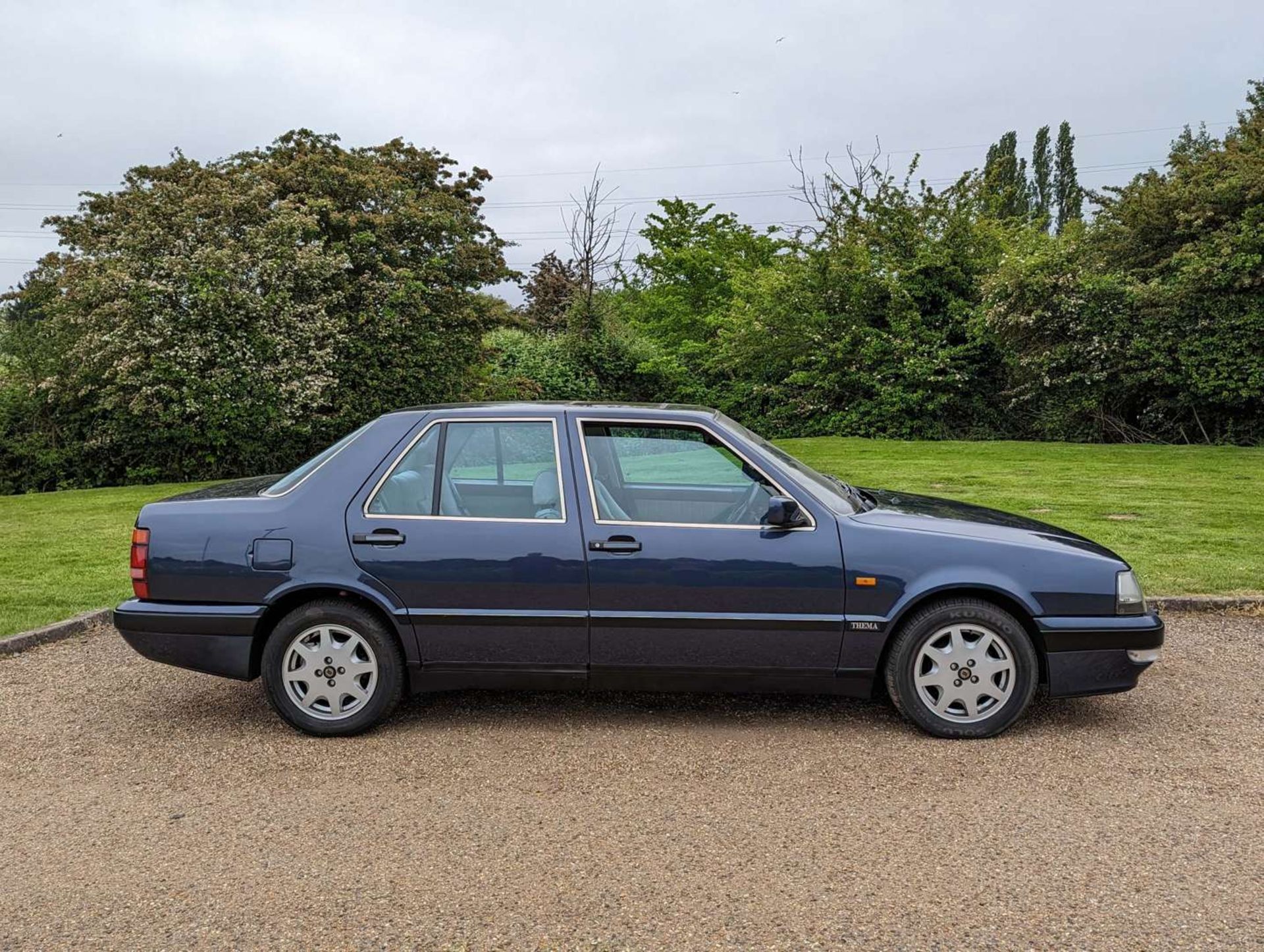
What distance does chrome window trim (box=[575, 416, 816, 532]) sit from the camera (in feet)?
14.5

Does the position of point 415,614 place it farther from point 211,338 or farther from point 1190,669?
point 211,338

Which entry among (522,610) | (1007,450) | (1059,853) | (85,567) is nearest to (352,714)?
(522,610)

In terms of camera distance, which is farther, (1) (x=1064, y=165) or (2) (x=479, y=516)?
(1) (x=1064, y=165)

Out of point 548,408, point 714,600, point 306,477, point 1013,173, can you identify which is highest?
point 1013,173

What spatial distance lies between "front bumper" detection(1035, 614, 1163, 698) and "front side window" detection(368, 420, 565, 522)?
2340mm

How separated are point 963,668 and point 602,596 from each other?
5.51ft

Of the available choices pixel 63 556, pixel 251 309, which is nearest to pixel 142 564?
pixel 63 556

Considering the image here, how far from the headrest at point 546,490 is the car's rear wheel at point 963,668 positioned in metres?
1.73

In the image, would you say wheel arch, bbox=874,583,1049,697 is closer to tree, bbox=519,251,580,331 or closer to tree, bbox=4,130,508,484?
tree, bbox=4,130,508,484

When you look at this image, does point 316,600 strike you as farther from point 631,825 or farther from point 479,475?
point 631,825

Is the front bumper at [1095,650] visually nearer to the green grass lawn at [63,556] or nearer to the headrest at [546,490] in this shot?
the headrest at [546,490]

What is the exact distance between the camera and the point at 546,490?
15.0 feet

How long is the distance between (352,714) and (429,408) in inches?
60.4

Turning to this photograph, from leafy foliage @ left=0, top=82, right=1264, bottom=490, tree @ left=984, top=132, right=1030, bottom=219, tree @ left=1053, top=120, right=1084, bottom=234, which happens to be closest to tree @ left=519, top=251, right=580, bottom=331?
leafy foliage @ left=0, top=82, right=1264, bottom=490
